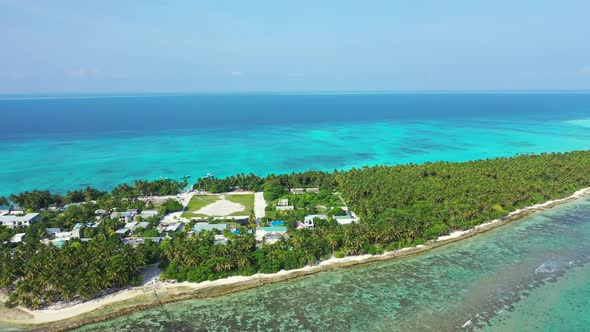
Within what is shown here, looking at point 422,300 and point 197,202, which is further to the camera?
point 197,202

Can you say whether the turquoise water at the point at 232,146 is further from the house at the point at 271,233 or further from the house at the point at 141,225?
the house at the point at 271,233

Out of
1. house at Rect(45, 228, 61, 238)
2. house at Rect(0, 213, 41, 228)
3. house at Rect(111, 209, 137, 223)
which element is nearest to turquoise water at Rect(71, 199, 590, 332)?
house at Rect(45, 228, 61, 238)

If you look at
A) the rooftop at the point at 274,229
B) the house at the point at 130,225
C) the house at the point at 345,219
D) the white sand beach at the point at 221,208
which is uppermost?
the house at the point at 345,219

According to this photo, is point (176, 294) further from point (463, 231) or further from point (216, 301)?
point (463, 231)

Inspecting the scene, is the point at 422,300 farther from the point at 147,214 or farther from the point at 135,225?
the point at 147,214

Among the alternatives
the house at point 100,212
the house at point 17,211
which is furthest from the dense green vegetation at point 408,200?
the house at point 17,211

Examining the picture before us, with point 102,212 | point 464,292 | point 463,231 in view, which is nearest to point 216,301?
point 464,292

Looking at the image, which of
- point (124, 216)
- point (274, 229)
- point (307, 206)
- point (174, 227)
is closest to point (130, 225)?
point (124, 216)
